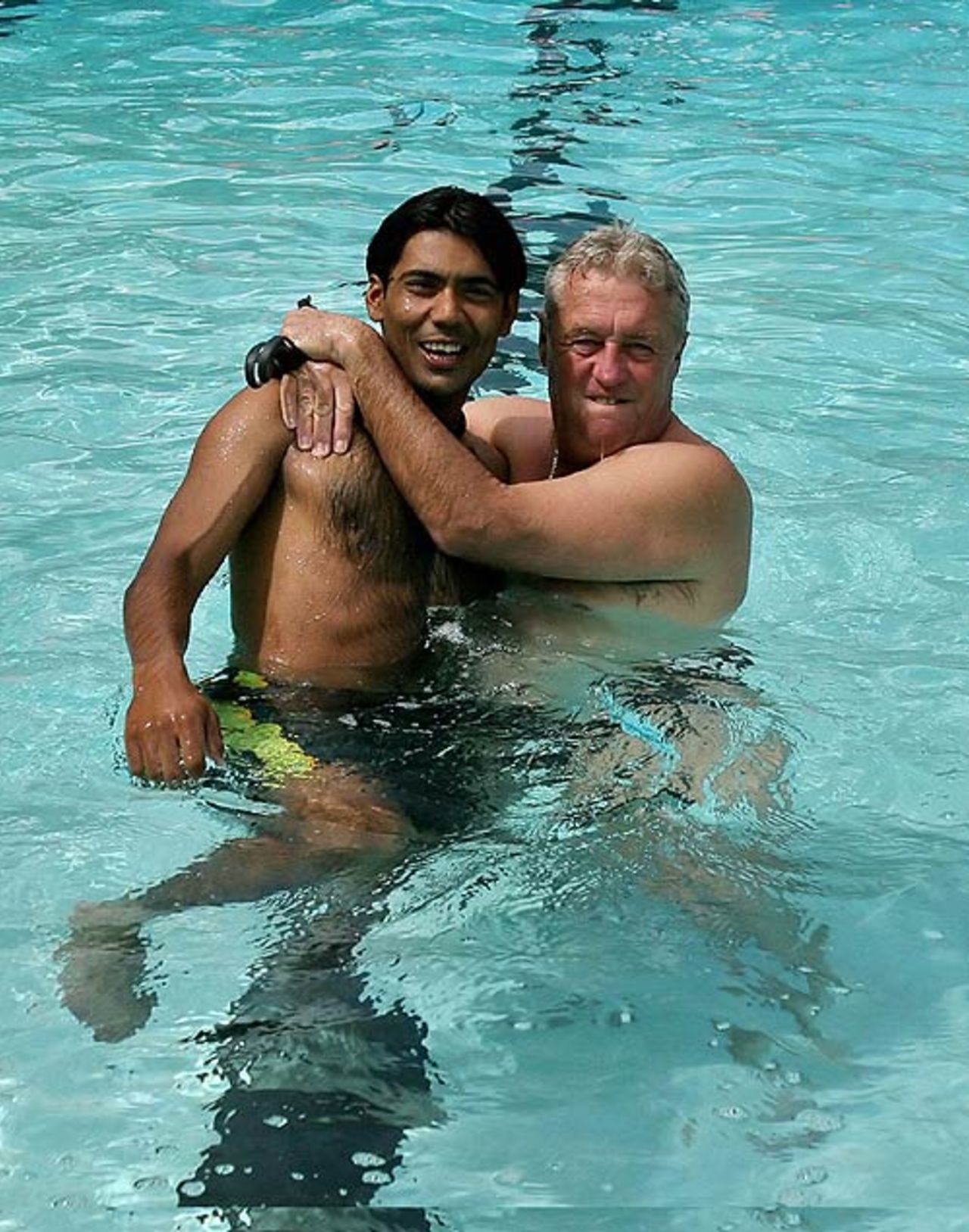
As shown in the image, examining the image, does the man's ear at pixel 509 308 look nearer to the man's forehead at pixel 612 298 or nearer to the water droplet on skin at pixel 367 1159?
the man's forehead at pixel 612 298

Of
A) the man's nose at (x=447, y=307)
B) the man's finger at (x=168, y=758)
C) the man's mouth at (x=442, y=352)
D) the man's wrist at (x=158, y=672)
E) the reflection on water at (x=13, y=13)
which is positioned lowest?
the man's finger at (x=168, y=758)

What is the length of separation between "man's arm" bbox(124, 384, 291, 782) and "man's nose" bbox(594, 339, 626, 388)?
825mm

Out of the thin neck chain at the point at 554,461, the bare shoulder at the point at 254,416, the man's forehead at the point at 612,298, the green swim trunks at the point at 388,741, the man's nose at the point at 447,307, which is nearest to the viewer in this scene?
the green swim trunks at the point at 388,741

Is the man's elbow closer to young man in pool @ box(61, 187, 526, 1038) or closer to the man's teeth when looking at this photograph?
young man in pool @ box(61, 187, 526, 1038)

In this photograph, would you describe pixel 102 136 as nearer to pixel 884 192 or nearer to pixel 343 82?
pixel 343 82

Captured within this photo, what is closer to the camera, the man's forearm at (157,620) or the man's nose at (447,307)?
the man's forearm at (157,620)

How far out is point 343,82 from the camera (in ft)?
39.2

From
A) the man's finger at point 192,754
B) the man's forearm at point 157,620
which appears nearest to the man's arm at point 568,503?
the man's forearm at point 157,620

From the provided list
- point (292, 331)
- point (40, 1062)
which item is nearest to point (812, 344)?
point (292, 331)

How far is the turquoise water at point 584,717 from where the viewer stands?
334 cm

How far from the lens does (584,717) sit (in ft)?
14.2

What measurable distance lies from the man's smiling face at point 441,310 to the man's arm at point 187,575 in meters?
0.33

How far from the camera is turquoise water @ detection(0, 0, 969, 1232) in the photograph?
3.34 m

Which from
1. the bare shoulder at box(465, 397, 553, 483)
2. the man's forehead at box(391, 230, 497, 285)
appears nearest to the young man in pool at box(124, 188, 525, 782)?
the man's forehead at box(391, 230, 497, 285)
